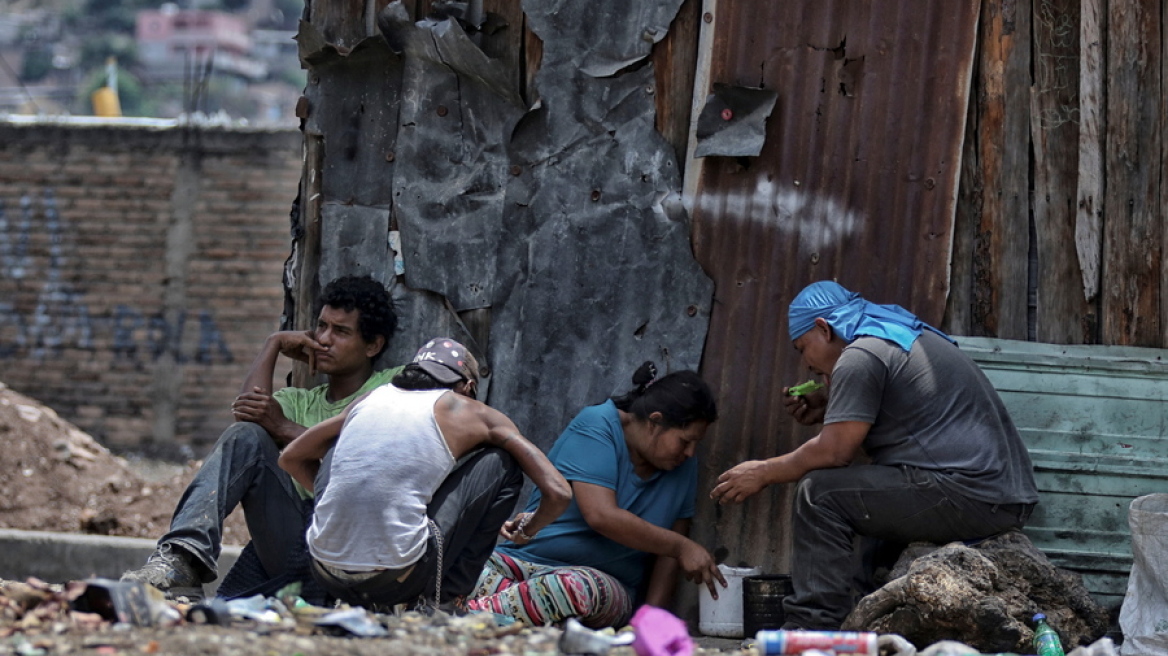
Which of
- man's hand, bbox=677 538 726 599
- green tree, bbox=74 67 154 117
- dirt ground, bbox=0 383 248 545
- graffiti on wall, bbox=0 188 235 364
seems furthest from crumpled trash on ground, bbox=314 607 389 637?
green tree, bbox=74 67 154 117

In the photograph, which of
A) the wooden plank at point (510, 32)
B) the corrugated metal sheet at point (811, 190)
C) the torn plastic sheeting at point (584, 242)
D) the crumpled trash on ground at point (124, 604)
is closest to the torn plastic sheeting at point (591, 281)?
the torn plastic sheeting at point (584, 242)

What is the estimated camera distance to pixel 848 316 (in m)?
4.73

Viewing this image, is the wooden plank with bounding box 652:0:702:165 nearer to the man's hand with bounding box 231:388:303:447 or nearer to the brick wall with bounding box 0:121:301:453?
the man's hand with bounding box 231:388:303:447

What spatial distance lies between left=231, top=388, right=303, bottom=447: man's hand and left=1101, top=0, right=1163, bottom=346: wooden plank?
10.8ft

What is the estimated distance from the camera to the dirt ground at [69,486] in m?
7.96

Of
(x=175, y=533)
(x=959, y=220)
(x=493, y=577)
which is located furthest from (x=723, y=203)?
(x=175, y=533)

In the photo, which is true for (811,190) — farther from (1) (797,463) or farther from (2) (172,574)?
(2) (172,574)

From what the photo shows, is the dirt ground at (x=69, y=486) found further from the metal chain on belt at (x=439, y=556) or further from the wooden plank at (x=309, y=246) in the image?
the metal chain on belt at (x=439, y=556)

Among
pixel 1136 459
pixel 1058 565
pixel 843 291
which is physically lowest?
pixel 1058 565

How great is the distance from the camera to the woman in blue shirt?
15.7 ft

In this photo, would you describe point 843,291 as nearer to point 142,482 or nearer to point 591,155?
point 591,155

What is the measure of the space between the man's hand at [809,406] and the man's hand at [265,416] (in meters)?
1.98

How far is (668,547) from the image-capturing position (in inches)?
Result: 191

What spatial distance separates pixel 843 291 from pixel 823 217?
1.38 ft
